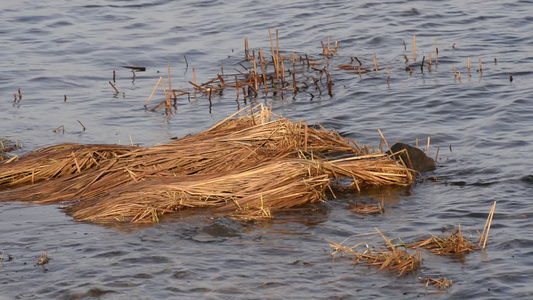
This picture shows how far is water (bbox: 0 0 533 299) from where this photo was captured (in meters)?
4.84

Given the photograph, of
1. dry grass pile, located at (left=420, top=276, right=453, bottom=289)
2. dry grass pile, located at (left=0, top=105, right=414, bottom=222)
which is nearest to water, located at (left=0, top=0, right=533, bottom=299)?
dry grass pile, located at (left=420, top=276, right=453, bottom=289)

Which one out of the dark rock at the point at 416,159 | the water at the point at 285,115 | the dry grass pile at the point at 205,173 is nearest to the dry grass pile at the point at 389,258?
the water at the point at 285,115

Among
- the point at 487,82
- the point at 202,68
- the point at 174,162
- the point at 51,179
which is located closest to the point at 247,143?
the point at 174,162

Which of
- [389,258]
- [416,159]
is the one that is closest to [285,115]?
[416,159]

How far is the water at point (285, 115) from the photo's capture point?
4840 mm

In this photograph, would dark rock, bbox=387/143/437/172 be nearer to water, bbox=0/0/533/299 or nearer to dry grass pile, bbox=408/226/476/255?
water, bbox=0/0/533/299

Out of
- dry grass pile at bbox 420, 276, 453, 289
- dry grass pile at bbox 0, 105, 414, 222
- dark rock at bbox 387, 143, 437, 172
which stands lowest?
dark rock at bbox 387, 143, 437, 172

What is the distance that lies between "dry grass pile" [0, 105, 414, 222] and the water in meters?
0.24

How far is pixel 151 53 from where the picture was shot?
568 inches

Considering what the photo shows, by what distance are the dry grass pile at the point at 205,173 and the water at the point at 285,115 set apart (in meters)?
0.24

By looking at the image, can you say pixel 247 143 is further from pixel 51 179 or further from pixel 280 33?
pixel 280 33

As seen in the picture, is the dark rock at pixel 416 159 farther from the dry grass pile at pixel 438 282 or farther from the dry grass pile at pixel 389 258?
the dry grass pile at pixel 438 282

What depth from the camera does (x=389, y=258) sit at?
4.93 metres

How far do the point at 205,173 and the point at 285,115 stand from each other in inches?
142
